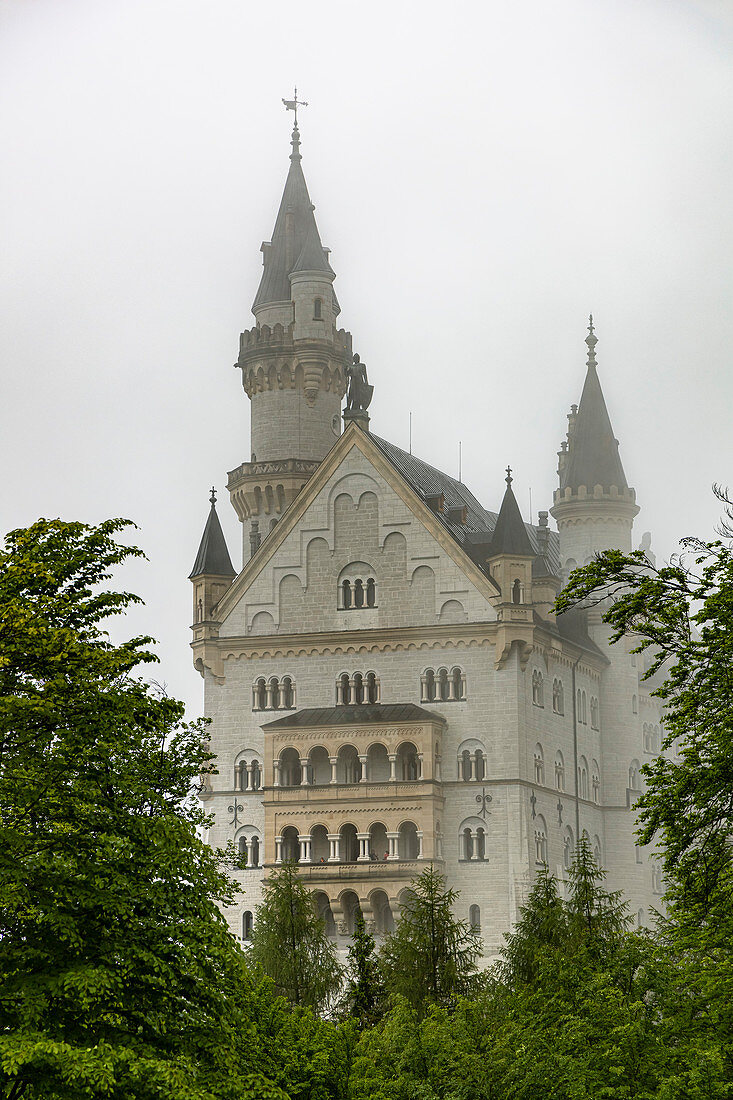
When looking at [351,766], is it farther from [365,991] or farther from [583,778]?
[365,991]

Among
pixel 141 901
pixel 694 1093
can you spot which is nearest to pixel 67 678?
pixel 141 901

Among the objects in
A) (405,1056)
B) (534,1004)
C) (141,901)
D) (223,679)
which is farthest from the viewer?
(223,679)

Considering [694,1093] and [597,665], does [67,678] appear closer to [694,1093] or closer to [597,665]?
[694,1093]

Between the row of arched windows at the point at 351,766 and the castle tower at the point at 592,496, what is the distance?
76.2ft

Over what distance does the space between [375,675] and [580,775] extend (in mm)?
13729

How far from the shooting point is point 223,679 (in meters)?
104

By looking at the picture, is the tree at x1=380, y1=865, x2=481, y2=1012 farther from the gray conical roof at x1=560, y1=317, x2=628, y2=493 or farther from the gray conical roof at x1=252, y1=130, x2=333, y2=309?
the gray conical roof at x1=560, y1=317, x2=628, y2=493

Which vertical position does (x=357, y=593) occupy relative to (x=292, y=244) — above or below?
below

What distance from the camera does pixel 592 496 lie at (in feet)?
386

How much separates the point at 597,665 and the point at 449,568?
15.0m

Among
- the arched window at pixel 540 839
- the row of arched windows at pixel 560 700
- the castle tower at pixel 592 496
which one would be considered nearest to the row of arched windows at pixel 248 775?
the arched window at pixel 540 839

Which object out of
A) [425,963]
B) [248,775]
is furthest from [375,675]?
[425,963]

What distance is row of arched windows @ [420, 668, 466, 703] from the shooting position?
99.4m

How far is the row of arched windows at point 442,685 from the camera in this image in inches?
3912
